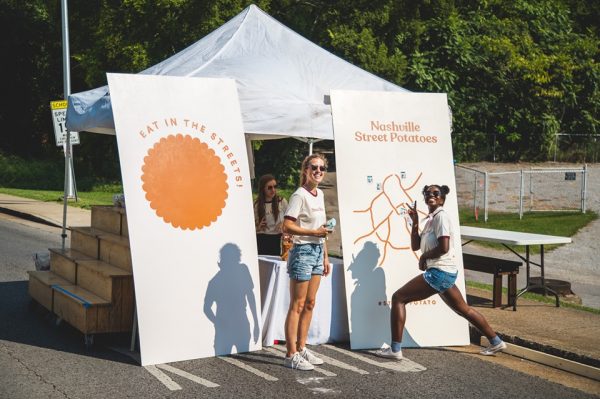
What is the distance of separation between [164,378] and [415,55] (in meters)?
26.3

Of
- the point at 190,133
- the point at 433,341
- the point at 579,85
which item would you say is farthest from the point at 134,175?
the point at 579,85

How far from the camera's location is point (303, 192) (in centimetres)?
773

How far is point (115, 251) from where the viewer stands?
8.97m

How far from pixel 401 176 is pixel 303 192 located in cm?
174

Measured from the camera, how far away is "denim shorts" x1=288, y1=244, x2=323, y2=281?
25.2ft

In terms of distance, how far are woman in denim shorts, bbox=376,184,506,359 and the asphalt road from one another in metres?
0.30

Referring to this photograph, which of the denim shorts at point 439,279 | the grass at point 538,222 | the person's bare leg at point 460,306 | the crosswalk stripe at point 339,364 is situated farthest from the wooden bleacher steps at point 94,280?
the grass at point 538,222

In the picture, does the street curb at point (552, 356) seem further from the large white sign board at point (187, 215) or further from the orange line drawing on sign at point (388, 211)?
the large white sign board at point (187, 215)

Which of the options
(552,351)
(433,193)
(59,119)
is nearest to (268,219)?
(433,193)

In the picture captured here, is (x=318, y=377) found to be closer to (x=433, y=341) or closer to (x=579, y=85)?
(x=433, y=341)

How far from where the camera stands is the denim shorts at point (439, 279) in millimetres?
Answer: 8031

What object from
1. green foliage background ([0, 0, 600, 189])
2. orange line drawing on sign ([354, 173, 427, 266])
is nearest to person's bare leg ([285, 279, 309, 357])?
orange line drawing on sign ([354, 173, 427, 266])

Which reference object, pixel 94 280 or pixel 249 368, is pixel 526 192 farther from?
pixel 249 368

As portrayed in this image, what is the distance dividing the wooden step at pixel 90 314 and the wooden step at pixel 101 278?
9 centimetres
